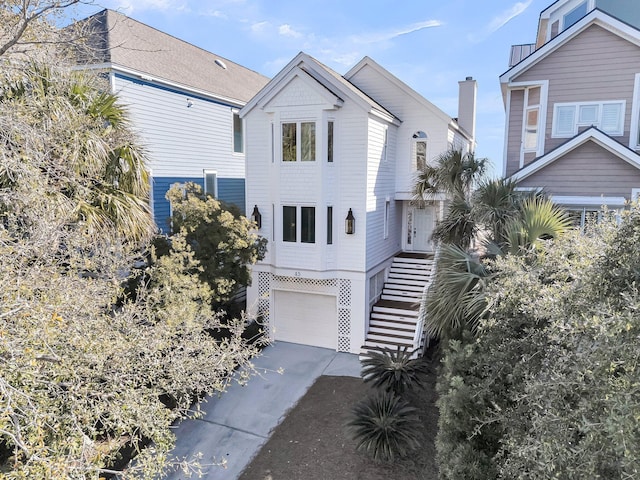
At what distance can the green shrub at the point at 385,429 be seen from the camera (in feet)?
28.6

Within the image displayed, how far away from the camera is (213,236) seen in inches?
496

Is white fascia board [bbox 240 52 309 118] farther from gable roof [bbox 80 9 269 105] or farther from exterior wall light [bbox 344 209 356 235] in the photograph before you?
exterior wall light [bbox 344 209 356 235]

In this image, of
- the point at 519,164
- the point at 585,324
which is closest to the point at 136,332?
the point at 585,324

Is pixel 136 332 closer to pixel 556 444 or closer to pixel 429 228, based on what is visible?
pixel 556 444

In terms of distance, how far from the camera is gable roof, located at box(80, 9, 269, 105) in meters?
13.1

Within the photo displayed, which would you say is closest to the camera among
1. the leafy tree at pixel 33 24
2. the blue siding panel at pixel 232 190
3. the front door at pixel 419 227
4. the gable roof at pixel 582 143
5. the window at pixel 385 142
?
the leafy tree at pixel 33 24

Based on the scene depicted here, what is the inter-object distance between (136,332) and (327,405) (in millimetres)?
6886

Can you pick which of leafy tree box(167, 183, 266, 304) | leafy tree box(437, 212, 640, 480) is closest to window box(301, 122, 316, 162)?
leafy tree box(167, 183, 266, 304)

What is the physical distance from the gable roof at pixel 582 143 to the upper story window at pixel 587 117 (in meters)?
1.12

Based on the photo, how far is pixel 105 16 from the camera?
14312 millimetres

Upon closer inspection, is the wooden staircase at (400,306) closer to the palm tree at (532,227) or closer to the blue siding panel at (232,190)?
the palm tree at (532,227)

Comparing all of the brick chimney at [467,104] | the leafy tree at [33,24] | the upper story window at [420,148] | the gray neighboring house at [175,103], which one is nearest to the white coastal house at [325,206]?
the upper story window at [420,148]

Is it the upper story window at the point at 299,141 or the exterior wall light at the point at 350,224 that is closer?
the upper story window at the point at 299,141

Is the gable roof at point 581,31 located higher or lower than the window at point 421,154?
higher
